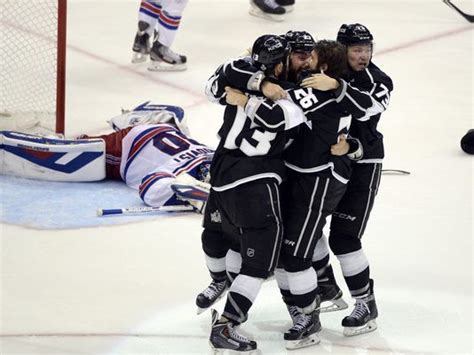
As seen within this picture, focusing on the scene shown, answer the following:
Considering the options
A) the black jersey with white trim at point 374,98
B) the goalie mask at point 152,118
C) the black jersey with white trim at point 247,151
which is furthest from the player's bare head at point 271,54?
the goalie mask at point 152,118

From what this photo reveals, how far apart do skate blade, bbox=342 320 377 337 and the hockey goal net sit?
232 cm

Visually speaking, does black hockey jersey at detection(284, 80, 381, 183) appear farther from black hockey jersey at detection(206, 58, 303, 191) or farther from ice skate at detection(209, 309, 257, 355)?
ice skate at detection(209, 309, 257, 355)

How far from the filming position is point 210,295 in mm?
4430

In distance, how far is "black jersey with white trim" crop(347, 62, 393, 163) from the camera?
4.17 metres

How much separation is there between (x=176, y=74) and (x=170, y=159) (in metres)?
1.85

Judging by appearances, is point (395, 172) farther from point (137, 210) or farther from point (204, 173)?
point (137, 210)

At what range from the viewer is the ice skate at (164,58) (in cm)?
754

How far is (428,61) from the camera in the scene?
7832 mm

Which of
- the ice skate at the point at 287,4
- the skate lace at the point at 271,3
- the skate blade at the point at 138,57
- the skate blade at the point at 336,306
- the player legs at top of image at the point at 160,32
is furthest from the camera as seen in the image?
the ice skate at the point at 287,4

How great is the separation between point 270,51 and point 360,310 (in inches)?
36.5

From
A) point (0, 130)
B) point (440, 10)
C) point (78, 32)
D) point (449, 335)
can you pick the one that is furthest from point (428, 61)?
point (449, 335)

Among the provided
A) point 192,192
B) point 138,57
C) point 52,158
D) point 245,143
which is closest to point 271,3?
point 138,57

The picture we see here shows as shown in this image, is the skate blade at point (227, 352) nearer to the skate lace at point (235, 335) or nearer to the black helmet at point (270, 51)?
the skate lace at point (235, 335)

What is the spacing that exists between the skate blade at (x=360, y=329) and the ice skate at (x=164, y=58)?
11.2 feet
